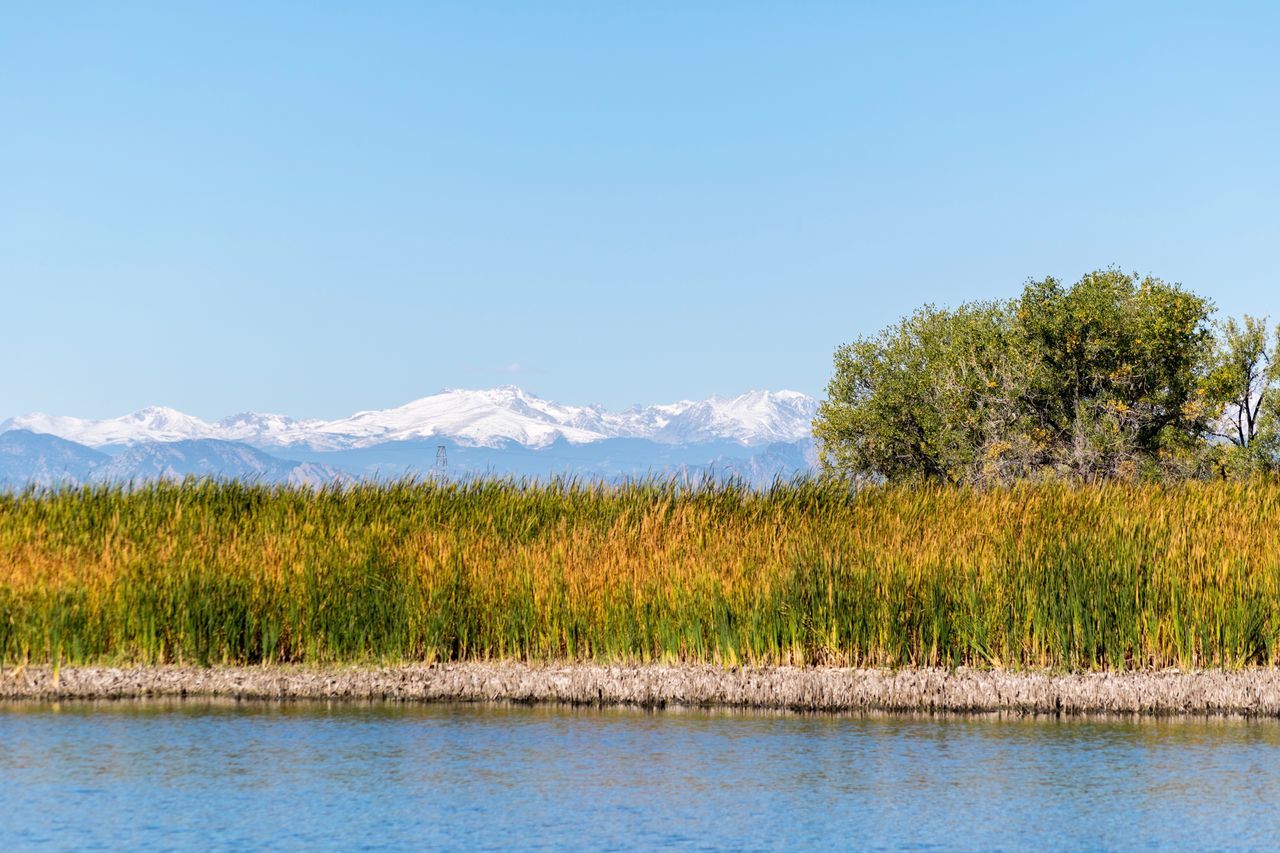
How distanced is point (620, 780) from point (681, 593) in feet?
18.9

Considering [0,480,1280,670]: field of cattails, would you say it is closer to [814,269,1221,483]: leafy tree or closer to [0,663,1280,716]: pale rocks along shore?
[0,663,1280,716]: pale rocks along shore

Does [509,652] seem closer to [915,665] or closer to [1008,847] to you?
[915,665]

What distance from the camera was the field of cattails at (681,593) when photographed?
17.0 metres

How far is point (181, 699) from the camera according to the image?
672 inches

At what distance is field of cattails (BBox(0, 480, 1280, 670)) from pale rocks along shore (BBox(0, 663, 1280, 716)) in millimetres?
563

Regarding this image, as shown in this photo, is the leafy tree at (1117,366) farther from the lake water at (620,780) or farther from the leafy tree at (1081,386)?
the lake water at (620,780)

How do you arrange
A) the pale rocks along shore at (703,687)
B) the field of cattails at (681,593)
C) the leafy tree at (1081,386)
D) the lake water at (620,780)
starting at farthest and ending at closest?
1. the leafy tree at (1081,386)
2. the field of cattails at (681,593)
3. the pale rocks along shore at (703,687)
4. the lake water at (620,780)

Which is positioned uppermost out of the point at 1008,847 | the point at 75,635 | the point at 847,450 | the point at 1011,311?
the point at 1011,311

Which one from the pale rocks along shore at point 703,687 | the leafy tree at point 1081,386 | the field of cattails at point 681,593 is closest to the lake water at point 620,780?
the pale rocks along shore at point 703,687

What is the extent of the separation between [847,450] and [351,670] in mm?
38611

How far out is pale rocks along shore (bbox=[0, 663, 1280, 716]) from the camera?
15766 millimetres

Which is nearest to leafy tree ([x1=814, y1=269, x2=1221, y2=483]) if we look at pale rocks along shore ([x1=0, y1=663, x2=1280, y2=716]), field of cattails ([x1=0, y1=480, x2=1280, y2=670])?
field of cattails ([x1=0, y1=480, x2=1280, y2=670])

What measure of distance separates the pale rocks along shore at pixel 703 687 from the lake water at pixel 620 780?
54 cm

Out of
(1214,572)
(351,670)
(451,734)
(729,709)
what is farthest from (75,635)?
(1214,572)
